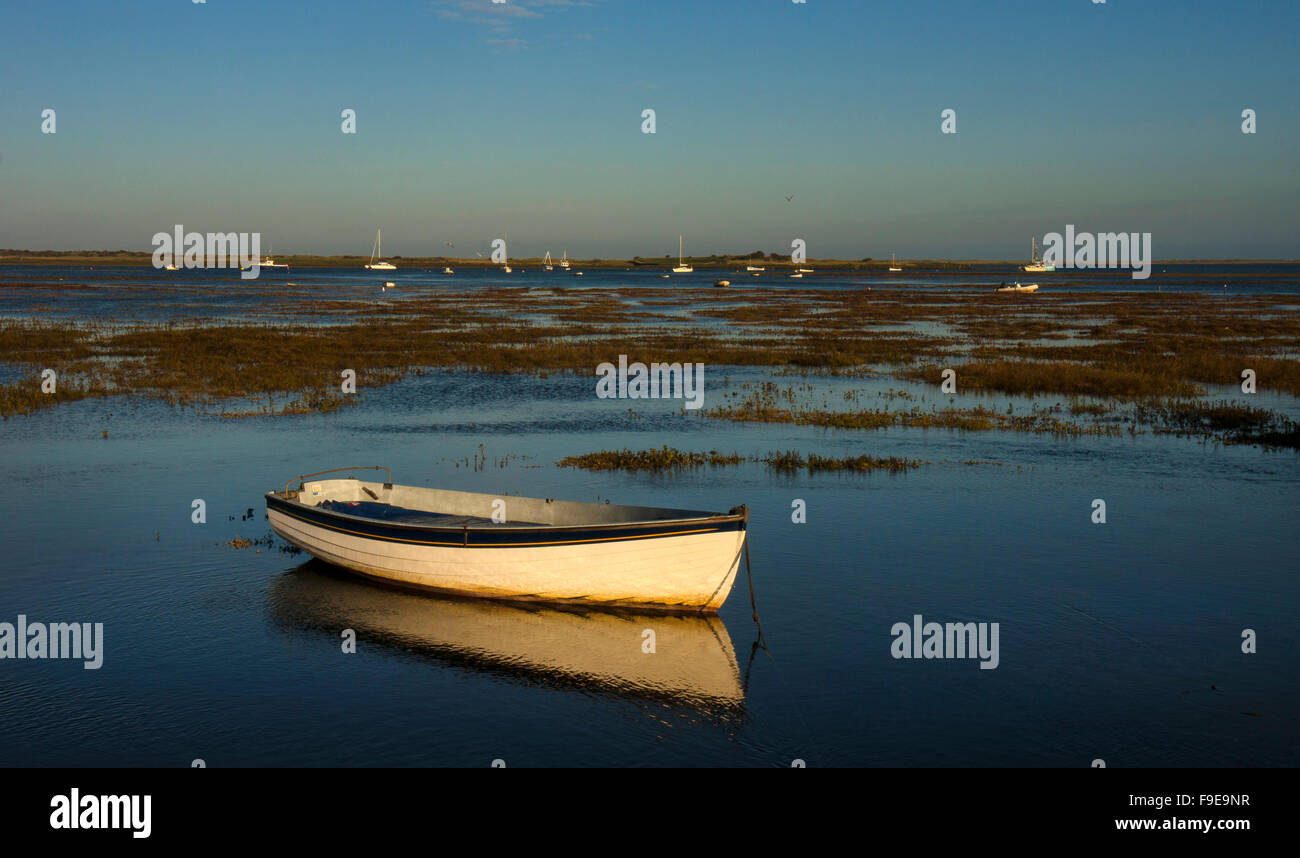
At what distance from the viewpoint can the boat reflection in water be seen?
14672mm

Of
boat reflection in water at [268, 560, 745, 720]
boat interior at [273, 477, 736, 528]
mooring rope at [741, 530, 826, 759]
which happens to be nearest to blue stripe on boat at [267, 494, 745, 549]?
boat interior at [273, 477, 736, 528]

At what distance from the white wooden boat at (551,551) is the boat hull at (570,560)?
16 millimetres

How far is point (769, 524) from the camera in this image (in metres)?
22.5

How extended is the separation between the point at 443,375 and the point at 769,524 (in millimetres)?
30508

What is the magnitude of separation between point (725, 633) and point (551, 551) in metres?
3.16

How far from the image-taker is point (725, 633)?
16531mm

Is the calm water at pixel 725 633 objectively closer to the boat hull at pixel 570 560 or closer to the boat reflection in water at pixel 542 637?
the boat reflection in water at pixel 542 637

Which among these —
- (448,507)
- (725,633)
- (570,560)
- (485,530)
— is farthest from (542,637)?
(448,507)

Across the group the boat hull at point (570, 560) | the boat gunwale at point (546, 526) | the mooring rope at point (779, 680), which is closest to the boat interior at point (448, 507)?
the boat gunwale at point (546, 526)

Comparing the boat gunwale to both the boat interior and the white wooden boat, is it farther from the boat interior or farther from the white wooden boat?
the boat interior

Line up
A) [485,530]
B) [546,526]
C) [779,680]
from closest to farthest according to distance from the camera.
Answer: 1. [779,680]
2. [546,526]
3. [485,530]

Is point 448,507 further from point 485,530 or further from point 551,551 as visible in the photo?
point 551,551
